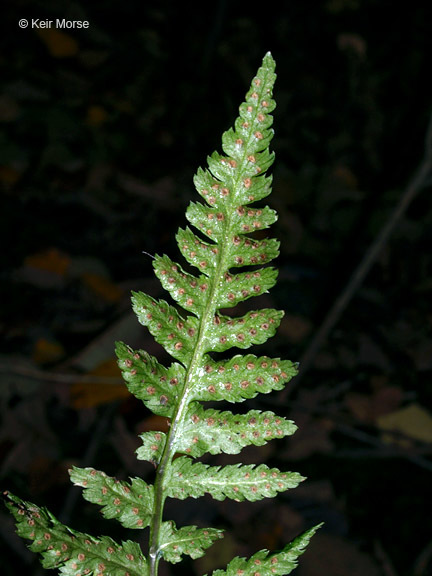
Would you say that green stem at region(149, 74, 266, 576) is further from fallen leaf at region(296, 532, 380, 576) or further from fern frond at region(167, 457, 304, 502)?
fallen leaf at region(296, 532, 380, 576)

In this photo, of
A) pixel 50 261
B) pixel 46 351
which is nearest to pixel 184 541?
pixel 46 351

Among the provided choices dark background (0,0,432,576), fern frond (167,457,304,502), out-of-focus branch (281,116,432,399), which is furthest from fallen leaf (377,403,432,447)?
fern frond (167,457,304,502)

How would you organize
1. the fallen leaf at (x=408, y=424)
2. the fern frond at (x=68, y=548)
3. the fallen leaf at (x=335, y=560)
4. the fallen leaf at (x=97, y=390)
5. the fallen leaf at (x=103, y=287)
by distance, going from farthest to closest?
the fallen leaf at (x=103, y=287) < the fallen leaf at (x=408, y=424) < the fallen leaf at (x=97, y=390) < the fallen leaf at (x=335, y=560) < the fern frond at (x=68, y=548)

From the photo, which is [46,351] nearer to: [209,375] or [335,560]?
[335,560]

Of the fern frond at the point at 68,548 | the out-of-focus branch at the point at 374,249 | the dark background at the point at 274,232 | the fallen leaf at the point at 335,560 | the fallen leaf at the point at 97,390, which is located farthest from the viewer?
the fallen leaf at the point at 97,390

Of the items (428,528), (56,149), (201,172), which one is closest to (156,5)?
(56,149)

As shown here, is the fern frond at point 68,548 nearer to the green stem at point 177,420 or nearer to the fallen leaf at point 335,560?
the green stem at point 177,420

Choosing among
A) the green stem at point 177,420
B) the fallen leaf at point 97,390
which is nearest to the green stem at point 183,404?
the green stem at point 177,420
